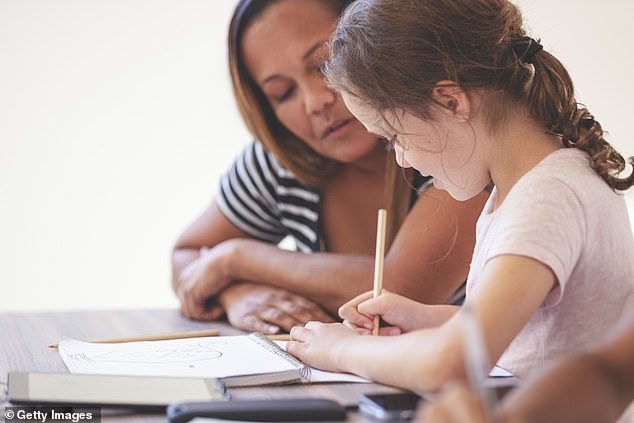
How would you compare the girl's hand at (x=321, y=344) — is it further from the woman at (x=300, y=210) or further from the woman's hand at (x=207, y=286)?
the woman's hand at (x=207, y=286)

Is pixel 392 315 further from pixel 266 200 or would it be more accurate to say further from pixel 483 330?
pixel 266 200

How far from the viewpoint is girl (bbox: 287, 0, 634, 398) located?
83 centimetres

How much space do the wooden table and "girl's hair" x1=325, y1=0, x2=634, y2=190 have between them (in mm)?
329

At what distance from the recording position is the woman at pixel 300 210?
1339mm

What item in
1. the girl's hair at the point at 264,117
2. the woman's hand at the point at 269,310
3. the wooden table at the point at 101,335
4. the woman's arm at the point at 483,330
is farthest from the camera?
the girl's hair at the point at 264,117

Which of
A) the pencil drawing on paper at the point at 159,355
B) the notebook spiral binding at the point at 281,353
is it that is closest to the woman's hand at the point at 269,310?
the notebook spiral binding at the point at 281,353

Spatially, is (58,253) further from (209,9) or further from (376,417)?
(376,417)

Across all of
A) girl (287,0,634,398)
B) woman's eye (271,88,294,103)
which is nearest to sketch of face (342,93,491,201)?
girl (287,0,634,398)

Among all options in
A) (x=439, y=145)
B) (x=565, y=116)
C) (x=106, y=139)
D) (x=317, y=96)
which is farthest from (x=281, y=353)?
(x=106, y=139)

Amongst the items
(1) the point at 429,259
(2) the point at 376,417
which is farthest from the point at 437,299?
(2) the point at 376,417
